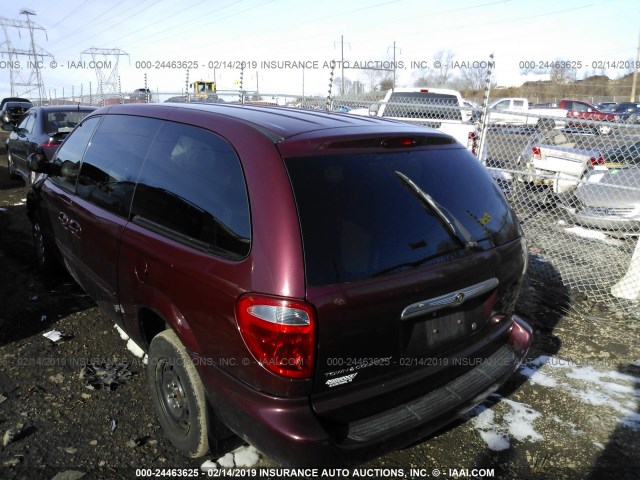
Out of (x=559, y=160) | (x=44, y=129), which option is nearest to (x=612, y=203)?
(x=559, y=160)

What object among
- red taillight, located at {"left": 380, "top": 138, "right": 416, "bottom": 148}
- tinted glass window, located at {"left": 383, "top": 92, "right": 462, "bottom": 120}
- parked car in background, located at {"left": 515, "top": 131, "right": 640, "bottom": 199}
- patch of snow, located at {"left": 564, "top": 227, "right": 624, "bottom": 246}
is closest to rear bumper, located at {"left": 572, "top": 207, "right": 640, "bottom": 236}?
patch of snow, located at {"left": 564, "top": 227, "right": 624, "bottom": 246}

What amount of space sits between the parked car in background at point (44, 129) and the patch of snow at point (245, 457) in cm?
655

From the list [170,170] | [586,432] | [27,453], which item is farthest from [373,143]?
[27,453]

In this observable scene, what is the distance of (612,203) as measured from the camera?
273 inches

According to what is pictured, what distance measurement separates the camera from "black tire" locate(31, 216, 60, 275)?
14.7 ft

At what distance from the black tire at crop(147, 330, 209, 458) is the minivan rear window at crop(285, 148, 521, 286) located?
0.92 m

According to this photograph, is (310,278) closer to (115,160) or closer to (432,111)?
(115,160)

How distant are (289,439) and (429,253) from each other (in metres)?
1.00

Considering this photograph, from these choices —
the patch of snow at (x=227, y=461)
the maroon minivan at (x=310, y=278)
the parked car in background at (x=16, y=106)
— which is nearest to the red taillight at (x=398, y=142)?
the maroon minivan at (x=310, y=278)

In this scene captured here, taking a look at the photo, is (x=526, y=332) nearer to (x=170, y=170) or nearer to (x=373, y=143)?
(x=373, y=143)

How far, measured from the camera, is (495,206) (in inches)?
106

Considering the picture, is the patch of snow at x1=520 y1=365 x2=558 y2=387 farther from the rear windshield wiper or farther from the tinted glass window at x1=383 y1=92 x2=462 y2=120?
the tinted glass window at x1=383 y1=92 x2=462 y2=120

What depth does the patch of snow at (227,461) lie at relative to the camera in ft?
8.20

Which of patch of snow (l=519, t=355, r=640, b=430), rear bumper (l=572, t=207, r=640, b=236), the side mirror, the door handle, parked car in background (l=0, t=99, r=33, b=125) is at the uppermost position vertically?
the side mirror
